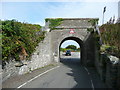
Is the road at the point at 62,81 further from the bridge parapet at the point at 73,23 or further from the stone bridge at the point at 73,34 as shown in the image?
the bridge parapet at the point at 73,23

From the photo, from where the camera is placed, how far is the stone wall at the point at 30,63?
8109 mm

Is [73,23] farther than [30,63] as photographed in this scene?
Yes

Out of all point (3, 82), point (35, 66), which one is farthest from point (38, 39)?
point (3, 82)

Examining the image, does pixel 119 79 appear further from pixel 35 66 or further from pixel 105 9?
pixel 105 9

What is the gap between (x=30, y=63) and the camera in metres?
11.2

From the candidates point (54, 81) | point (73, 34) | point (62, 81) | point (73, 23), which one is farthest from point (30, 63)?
point (73, 23)

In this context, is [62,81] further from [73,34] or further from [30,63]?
[73,34]

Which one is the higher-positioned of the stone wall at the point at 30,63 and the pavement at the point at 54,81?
the stone wall at the point at 30,63

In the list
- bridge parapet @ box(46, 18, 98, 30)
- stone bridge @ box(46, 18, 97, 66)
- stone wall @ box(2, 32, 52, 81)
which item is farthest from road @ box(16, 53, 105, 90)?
bridge parapet @ box(46, 18, 98, 30)

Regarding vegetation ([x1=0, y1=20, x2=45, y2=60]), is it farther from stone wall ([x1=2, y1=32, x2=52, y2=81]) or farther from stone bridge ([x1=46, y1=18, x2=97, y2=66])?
stone bridge ([x1=46, y1=18, x2=97, y2=66])

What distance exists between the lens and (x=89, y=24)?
57.9ft

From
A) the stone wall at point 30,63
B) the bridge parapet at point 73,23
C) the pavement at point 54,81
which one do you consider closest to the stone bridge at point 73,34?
the bridge parapet at point 73,23

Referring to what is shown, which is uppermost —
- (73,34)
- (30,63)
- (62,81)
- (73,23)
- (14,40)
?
(73,23)

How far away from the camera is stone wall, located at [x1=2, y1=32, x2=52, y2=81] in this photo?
8.11 metres
